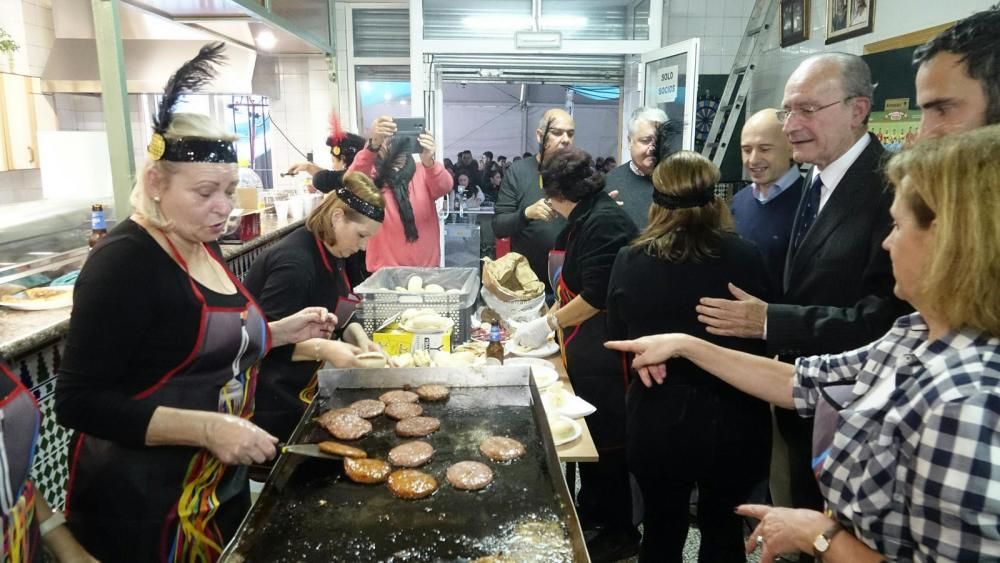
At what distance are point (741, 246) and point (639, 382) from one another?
1.85 feet

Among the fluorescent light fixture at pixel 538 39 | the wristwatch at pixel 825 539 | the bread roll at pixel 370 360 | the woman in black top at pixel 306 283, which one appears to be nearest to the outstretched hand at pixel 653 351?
the wristwatch at pixel 825 539

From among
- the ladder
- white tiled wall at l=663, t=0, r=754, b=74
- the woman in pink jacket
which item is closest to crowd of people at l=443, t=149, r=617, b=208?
white tiled wall at l=663, t=0, r=754, b=74

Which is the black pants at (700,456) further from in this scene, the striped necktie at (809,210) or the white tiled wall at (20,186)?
the white tiled wall at (20,186)

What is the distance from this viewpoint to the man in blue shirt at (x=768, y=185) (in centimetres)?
285

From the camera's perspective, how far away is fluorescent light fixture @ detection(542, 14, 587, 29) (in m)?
5.64

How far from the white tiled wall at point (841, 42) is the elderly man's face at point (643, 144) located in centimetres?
131

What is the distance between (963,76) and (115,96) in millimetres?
3095

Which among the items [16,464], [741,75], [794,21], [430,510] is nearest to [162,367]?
[16,464]

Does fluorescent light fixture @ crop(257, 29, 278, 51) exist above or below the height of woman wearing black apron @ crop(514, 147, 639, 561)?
above

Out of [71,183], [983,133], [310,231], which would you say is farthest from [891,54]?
[71,183]

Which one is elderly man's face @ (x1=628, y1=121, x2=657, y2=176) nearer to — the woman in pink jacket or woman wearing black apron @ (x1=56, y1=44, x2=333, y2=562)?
the woman in pink jacket

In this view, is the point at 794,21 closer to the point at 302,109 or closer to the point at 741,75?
the point at 741,75

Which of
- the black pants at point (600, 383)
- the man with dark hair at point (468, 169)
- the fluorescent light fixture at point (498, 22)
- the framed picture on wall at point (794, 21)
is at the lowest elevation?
the black pants at point (600, 383)

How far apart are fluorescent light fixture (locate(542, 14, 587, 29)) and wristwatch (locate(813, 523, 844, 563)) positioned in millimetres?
5239
